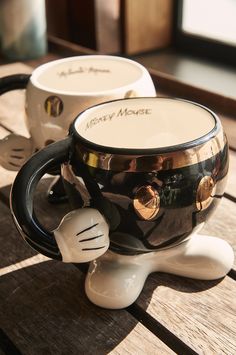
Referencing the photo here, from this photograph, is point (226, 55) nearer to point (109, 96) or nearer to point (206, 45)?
point (206, 45)

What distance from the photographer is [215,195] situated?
1.32ft

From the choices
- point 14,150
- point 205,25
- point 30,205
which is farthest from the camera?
point 205,25

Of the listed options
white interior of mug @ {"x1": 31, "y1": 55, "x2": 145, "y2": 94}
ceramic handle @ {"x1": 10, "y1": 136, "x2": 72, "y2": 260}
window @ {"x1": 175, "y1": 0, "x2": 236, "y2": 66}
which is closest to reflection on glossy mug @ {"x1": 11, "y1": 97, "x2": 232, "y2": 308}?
ceramic handle @ {"x1": 10, "y1": 136, "x2": 72, "y2": 260}

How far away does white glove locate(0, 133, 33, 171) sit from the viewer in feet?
1.72

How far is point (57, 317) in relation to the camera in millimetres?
410

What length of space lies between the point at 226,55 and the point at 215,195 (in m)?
0.78

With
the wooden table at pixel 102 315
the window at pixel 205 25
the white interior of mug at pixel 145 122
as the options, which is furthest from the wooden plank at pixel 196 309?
the window at pixel 205 25

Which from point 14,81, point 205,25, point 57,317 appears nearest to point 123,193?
point 57,317

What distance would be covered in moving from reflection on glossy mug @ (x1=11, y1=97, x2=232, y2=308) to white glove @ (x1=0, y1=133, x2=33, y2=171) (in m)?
0.11

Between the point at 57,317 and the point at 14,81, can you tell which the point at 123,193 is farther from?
the point at 14,81

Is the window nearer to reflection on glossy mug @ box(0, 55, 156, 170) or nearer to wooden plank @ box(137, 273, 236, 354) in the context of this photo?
reflection on glossy mug @ box(0, 55, 156, 170)

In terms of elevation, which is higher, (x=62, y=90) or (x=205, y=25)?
(x=62, y=90)

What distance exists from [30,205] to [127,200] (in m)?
0.06

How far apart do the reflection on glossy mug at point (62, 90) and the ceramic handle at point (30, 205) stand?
4.3 inches
